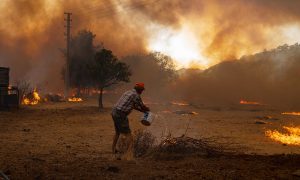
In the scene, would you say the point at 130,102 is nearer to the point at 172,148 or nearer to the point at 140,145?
the point at 140,145

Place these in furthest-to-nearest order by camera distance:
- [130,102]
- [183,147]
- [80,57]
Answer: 1. [80,57]
2. [183,147]
3. [130,102]

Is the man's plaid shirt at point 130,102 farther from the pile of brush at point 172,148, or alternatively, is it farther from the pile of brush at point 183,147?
the pile of brush at point 183,147

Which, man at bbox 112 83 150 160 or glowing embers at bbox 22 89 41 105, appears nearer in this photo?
man at bbox 112 83 150 160

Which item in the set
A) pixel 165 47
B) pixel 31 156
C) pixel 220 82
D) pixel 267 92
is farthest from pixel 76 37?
pixel 31 156

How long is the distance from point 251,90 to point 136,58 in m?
21.3

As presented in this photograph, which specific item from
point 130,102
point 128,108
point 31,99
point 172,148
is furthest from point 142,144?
point 31,99

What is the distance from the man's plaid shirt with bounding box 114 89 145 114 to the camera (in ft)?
35.2

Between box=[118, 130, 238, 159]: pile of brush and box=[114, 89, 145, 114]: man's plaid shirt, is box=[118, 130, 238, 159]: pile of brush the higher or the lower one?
the lower one

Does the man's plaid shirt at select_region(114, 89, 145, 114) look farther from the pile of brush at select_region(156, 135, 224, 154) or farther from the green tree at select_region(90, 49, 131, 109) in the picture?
the green tree at select_region(90, 49, 131, 109)

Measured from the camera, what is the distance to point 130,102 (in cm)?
1081

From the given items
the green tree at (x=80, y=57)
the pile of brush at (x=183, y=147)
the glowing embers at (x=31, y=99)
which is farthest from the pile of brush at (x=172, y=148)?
the green tree at (x=80, y=57)

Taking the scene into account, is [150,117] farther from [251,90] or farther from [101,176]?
[251,90]

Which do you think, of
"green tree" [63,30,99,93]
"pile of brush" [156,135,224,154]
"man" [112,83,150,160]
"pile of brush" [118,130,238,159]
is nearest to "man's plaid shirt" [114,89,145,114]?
"man" [112,83,150,160]

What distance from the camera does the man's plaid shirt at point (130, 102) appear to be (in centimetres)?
1073
